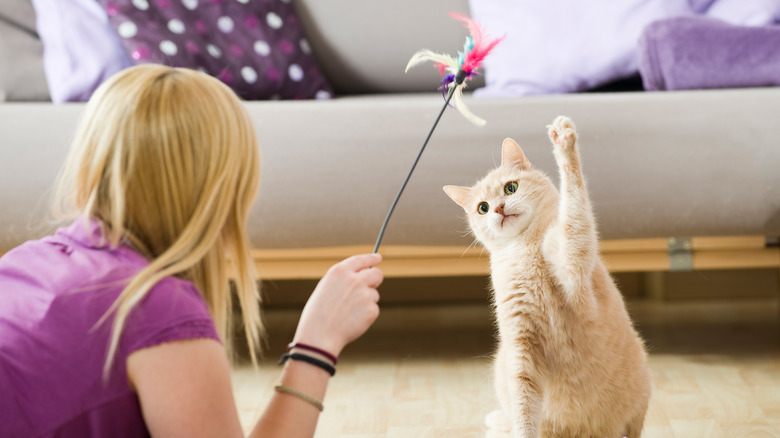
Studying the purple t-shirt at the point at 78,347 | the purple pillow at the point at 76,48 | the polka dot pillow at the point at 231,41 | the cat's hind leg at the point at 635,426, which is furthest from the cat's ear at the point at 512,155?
the purple pillow at the point at 76,48

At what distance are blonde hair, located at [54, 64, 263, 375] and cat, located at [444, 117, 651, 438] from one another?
43cm

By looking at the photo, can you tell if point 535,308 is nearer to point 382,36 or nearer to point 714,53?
point 714,53

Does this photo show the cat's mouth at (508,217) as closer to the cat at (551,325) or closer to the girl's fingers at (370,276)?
the cat at (551,325)

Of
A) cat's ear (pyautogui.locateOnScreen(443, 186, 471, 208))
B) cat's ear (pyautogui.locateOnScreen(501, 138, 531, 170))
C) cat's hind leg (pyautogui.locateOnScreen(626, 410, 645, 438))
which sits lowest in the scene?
cat's hind leg (pyautogui.locateOnScreen(626, 410, 645, 438))

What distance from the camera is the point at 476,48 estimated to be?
1.01 meters

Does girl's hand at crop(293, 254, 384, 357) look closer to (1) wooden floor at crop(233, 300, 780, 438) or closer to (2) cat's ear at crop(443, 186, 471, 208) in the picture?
(2) cat's ear at crop(443, 186, 471, 208)

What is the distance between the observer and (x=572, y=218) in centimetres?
104

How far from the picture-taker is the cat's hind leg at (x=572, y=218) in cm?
103

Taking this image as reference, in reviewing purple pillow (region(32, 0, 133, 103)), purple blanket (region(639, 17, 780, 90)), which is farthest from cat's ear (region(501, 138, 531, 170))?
purple pillow (region(32, 0, 133, 103))

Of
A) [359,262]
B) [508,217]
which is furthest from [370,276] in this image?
[508,217]

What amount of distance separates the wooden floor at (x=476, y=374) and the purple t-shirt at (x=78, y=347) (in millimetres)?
640

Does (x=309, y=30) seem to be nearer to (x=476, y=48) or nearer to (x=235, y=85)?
(x=235, y=85)

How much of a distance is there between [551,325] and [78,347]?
63cm

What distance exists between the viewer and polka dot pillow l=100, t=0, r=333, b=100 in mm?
1886
